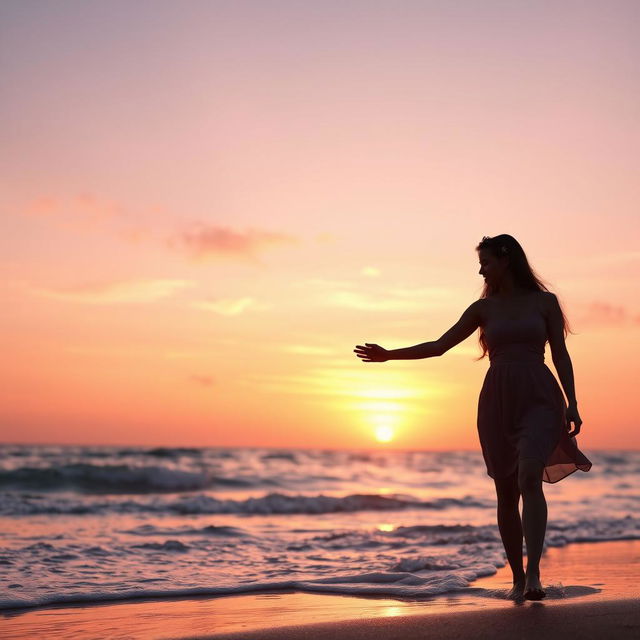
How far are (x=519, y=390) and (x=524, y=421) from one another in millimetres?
183

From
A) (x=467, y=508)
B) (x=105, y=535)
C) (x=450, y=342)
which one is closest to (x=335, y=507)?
(x=467, y=508)

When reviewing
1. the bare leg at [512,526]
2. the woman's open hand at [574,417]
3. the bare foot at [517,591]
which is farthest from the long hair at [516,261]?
the bare foot at [517,591]

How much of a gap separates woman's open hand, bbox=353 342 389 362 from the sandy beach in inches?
57.8

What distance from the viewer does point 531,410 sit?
15.9 ft

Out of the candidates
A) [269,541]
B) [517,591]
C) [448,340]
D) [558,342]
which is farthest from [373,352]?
[269,541]

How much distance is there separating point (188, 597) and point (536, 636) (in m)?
3.24

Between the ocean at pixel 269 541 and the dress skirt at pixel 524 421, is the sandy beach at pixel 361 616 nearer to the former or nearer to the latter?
the ocean at pixel 269 541

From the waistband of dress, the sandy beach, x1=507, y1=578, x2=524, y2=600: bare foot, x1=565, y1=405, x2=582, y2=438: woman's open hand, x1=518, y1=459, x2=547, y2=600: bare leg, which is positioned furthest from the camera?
x1=507, y1=578, x2=524, y2=600: bare foot

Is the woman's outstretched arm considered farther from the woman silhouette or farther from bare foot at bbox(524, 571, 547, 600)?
bare foot at bbox(524, 571, 547, 600)

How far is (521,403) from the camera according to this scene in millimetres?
4883

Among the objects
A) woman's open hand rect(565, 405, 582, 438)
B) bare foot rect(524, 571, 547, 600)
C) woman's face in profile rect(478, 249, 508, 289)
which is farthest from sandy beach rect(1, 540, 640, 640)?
woman's face in profile rect(478, 249, 508, 289)

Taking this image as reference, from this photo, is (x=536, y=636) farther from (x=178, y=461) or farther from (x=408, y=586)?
(x=178, y=461)

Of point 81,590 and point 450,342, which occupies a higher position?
point 450,342

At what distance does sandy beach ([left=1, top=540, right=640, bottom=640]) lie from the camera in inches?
161
